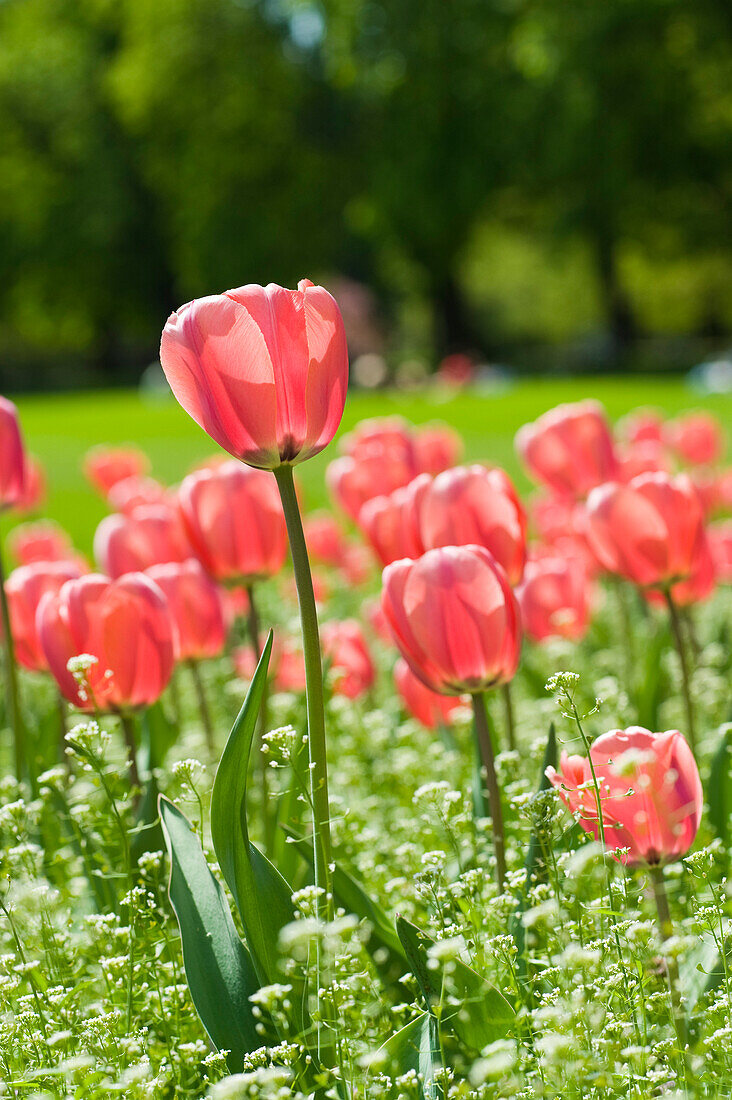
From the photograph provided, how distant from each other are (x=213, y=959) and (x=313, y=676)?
1.31ft

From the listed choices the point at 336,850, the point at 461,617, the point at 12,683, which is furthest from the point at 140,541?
the point at 461,617

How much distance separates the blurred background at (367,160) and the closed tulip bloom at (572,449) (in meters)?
22.2

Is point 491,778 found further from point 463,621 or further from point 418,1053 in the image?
point 418,1053

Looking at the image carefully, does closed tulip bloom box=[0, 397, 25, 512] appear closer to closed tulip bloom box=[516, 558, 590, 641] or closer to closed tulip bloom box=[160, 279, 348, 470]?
closed tulip bloom box=[160, 279, 348, 470]

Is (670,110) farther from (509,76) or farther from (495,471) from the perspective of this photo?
(495,471)

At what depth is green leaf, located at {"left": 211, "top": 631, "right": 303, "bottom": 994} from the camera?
171cm

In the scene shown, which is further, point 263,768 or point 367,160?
point 367,160

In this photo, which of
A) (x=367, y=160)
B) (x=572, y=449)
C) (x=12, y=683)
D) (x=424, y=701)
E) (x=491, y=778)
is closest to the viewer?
(x=491, y=778)

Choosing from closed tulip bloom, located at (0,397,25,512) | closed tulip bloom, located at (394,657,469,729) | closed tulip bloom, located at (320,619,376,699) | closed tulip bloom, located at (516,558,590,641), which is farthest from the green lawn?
closed tulip bloom, located at (394,657,469,729)

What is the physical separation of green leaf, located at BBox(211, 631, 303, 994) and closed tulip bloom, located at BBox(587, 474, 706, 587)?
110 cm

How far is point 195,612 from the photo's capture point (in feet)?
9.84

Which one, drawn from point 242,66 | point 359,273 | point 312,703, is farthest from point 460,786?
point 359,273

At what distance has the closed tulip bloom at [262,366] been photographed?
1.70m

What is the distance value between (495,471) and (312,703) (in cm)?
91
